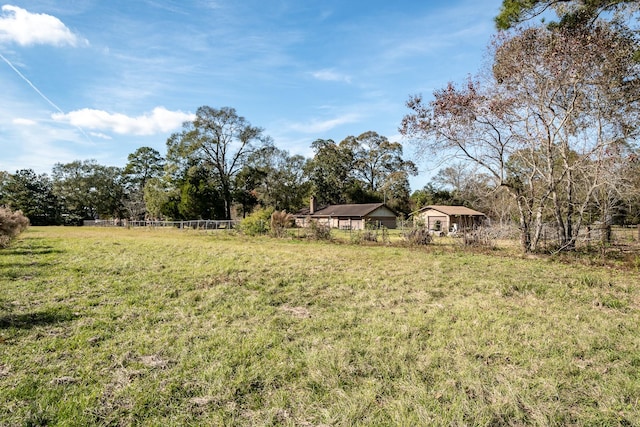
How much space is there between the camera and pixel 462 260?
37.8 ft

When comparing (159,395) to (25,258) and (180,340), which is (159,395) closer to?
(180,340)

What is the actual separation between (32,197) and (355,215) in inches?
1824

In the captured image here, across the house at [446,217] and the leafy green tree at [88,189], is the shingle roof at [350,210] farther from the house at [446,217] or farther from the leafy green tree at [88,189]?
the leafy green tree at [88,189]

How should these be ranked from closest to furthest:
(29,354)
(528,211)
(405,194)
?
(29,354), (528,211), (405,194)

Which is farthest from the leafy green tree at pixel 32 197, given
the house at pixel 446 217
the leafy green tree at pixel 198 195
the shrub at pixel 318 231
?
the house at pixel 446 217

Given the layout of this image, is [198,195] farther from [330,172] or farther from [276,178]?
[330,172]

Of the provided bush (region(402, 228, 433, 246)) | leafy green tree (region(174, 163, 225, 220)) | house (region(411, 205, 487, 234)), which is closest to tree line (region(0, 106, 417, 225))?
leafy green tree (region(174, 163, 225, 220))

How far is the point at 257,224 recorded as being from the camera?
74.0 feet

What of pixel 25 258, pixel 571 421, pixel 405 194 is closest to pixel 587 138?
pixel 571 421

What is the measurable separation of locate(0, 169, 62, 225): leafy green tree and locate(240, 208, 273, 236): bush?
40640 millimetres

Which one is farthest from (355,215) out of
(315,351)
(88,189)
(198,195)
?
(88,189)

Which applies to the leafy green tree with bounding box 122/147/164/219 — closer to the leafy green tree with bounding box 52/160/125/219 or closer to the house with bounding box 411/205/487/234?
the leafy green tree with bounding box 52/160/125/219

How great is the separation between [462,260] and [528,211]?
4.41 meters

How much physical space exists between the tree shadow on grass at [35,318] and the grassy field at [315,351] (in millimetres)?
37
